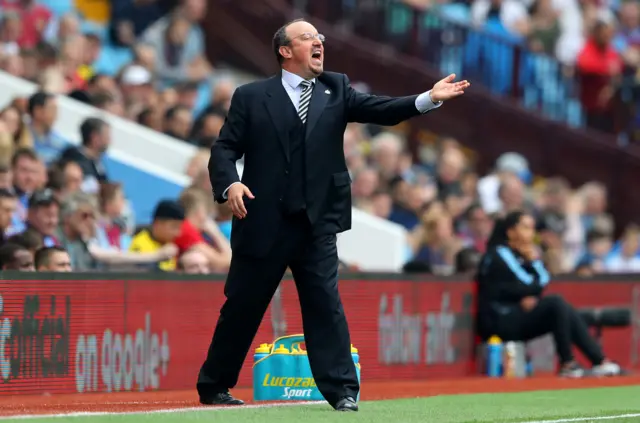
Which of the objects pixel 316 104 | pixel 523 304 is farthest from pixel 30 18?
pixel 316 104

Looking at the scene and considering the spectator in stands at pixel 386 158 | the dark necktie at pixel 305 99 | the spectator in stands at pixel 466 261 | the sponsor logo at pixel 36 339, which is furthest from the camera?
the spectator in stands at pixel 386 158

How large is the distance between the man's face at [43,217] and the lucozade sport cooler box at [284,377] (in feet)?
9.11

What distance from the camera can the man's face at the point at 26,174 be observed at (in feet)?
45.4

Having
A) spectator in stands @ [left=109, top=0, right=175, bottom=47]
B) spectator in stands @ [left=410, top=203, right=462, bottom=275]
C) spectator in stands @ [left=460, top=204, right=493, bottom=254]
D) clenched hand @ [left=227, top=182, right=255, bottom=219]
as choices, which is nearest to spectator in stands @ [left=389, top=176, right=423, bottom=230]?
spectator in stands @ [left=460, top=204, right=493, bottom=254]

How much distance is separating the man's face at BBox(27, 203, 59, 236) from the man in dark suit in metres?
3.51

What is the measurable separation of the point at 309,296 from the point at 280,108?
1165 mm

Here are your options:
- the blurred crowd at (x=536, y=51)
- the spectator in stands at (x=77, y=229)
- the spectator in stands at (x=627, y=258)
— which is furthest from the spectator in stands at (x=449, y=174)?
the spectator in stands at (x=77, y=229)

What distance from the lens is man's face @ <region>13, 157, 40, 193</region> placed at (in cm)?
1384

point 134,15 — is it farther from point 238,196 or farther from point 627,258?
point 238,196

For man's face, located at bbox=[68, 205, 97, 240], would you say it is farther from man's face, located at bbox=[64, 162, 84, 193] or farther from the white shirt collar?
the white shirt collar

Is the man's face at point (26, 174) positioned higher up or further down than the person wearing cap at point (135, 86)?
further down

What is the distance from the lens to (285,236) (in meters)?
9.70

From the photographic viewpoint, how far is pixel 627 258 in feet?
65.2

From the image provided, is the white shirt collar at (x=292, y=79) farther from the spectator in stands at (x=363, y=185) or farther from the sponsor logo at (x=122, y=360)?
the spectator in stands at (x=363, y=185)
